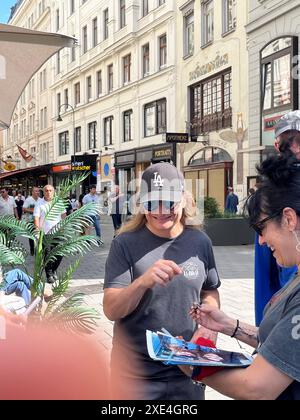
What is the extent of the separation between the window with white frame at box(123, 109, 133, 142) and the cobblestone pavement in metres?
17.6

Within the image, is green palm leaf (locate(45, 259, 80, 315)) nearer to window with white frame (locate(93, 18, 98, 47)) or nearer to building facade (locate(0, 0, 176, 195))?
building facade (locate(0, 0, 176, 195))

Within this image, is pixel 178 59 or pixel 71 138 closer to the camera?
pixel 178 59

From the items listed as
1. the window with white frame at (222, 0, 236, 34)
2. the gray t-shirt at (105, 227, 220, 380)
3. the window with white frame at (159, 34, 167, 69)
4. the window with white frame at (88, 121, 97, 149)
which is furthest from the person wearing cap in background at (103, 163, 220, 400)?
the window with white frame at (88, 121, 97, 149)

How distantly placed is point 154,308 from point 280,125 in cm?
106

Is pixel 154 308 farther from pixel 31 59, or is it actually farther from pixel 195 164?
pixel 195 164

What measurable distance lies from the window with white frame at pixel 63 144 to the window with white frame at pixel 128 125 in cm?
970

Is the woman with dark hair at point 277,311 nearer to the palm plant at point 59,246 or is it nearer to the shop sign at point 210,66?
the palm plant at point 59,246

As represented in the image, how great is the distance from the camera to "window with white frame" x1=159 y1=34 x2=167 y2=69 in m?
26.2

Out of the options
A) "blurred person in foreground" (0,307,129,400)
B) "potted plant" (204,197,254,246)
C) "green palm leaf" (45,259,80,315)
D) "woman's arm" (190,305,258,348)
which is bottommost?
"potted plant" (204,197,254,246)

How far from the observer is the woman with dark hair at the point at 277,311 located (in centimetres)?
120

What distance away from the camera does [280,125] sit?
2.28 meters

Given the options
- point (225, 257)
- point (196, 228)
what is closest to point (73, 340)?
point (196, 228)

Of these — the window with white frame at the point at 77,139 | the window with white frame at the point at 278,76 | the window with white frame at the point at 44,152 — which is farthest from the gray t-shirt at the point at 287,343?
the window with white frame at the point at 44,152

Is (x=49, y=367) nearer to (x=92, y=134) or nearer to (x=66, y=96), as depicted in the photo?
(x=92, y=134)
